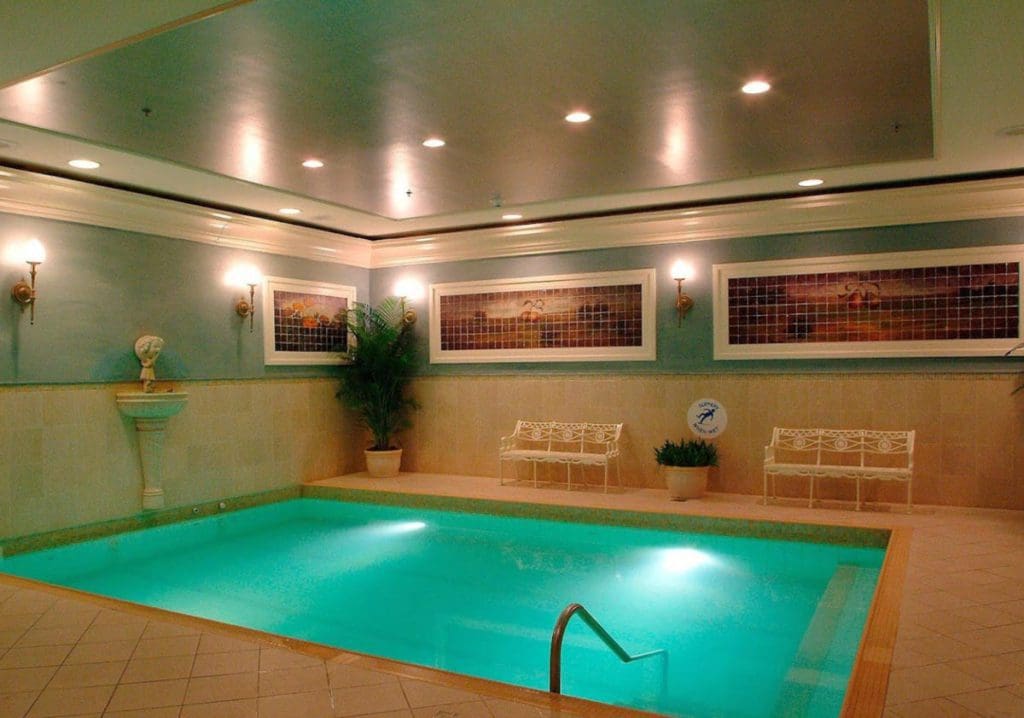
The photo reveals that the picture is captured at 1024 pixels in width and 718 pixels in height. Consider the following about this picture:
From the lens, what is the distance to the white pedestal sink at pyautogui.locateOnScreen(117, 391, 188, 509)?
805cm

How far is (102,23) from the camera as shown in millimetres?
3988

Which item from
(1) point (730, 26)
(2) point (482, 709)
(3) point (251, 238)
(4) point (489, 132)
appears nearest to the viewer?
(2) point (482, 709)

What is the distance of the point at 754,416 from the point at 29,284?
7.29 m

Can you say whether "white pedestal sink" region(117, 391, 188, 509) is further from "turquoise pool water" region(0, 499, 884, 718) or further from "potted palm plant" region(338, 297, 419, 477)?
"potted palm plant" region(338, 297, 419, 477)

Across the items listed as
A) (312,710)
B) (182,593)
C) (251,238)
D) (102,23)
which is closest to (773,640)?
(312,710)

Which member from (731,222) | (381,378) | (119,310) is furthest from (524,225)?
(119,310)

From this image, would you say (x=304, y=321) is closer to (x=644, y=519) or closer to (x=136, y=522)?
(x=136, y=522)

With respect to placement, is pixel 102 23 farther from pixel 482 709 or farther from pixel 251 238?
pixel 251 238

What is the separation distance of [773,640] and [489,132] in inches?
157

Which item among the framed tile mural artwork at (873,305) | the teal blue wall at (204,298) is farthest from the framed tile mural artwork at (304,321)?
the framed tile mural artwork at (873,305)

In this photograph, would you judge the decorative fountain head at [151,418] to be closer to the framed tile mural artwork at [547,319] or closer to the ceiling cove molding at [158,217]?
the ceiling cove molding at [158,217]

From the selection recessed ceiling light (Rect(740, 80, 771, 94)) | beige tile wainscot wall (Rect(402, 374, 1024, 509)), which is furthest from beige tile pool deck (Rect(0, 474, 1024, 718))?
recessed ceiling light (Rect(740, 80, 771, 94))

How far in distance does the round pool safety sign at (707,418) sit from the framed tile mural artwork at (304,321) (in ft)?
15.3

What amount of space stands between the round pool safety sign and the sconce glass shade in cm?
668
